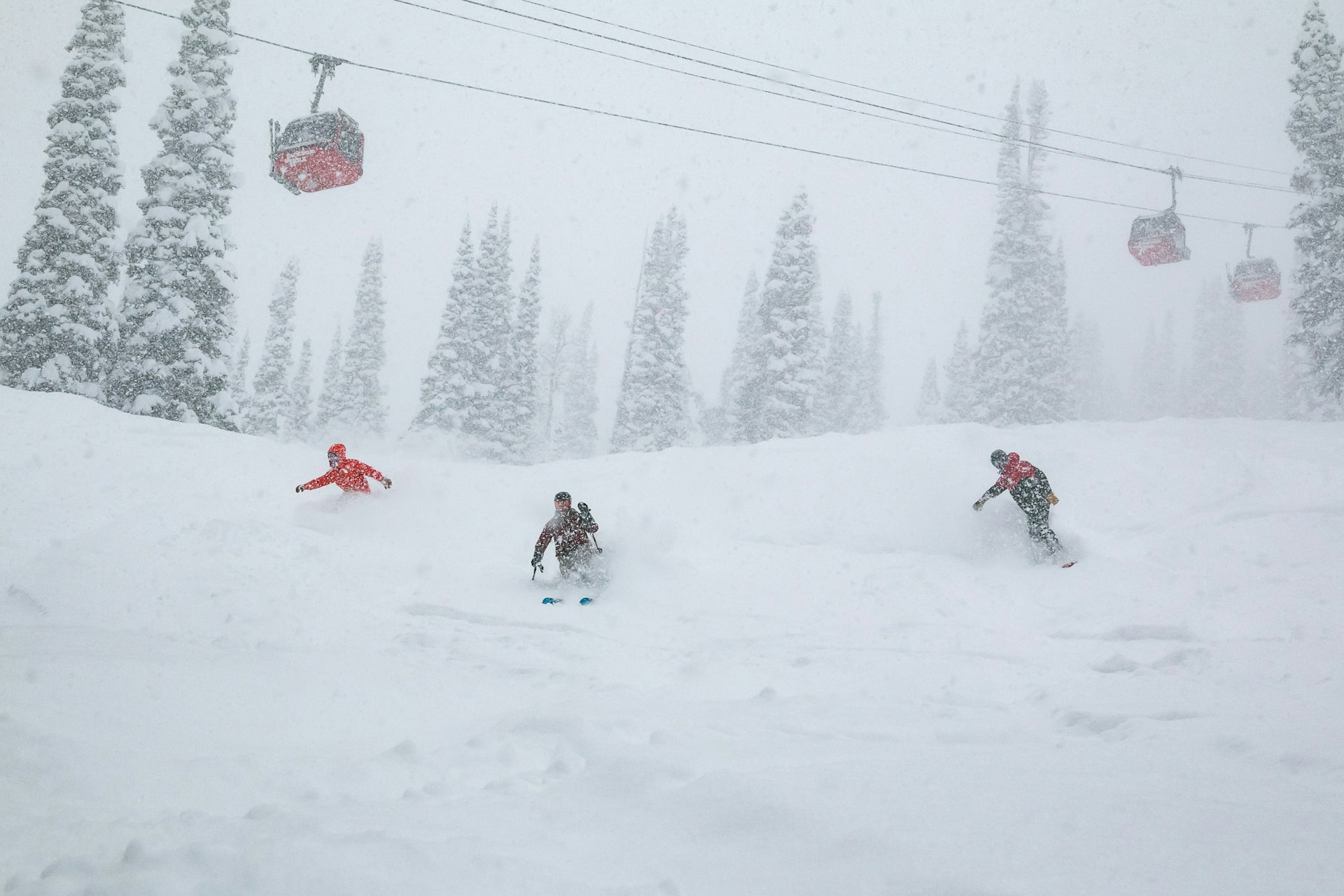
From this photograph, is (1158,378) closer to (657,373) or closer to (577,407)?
(577,407)

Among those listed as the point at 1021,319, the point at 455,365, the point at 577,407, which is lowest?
the point at 455,365

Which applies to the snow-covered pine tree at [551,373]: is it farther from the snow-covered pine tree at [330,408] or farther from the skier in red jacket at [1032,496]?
the skier in red jacket at [1032,496]

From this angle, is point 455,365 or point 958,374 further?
point 958,374

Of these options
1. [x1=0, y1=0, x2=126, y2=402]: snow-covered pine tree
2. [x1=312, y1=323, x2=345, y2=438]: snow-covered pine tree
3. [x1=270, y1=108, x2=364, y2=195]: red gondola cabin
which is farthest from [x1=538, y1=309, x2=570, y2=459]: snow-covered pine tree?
[x1=270, y1=108, x2=364, y2=195]: red gondola cabin

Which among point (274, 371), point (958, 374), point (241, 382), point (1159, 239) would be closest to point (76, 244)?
point (274, 371)

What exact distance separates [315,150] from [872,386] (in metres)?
47.0

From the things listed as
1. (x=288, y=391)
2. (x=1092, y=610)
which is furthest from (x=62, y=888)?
(x=288, y=391)

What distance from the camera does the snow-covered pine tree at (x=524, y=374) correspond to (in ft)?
110

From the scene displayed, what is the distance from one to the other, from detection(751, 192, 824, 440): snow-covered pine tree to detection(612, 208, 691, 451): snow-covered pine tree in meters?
4.14

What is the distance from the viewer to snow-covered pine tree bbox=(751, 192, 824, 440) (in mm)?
31094

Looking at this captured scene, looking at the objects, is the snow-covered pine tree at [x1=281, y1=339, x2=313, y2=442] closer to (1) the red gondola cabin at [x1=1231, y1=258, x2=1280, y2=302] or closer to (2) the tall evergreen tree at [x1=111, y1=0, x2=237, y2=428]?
(2) the tall evergreen tree at [x1=111, y1=0, x2=237, y2=428]

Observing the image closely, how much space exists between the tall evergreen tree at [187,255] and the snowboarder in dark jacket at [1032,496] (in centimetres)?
2026

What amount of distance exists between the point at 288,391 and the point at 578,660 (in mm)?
39290

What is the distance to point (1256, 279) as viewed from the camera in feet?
74.5
